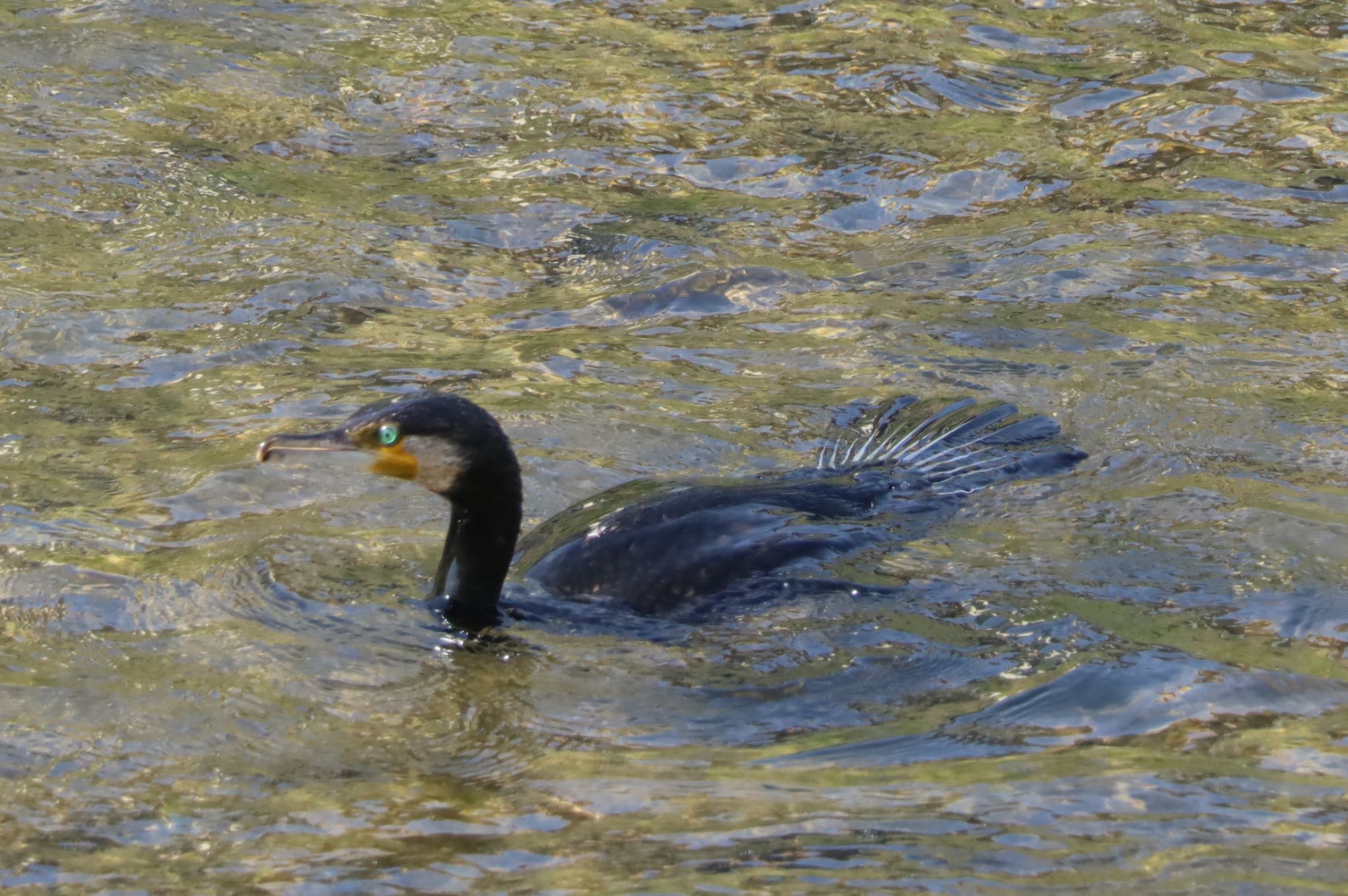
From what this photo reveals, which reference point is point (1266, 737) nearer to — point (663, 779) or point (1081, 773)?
point (1081, 773)

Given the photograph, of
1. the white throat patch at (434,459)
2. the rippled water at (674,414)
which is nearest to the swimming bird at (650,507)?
the white throat patch at (434,459)

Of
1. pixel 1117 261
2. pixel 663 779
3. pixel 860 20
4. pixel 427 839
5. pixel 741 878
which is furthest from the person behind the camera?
pixel 860 20

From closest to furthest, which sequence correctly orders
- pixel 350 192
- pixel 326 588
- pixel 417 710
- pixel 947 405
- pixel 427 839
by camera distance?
pixel 427 839
pixel 417 710
pixel 326 588
pixel 947 405
pixel 350 192

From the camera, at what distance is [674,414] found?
5.99m

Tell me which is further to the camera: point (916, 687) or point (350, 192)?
point (350, 192)

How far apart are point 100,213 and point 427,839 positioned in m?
5.04

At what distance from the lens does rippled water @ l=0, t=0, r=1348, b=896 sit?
343cm

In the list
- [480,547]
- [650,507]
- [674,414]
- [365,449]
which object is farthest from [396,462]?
[674,414]

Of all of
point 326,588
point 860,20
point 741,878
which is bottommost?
point 326,588

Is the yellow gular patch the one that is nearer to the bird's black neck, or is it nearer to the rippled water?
the bird's black neck

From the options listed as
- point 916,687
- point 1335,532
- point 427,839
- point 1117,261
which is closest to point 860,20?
point 1117,261

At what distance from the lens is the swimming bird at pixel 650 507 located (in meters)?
4.55

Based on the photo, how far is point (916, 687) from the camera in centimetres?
414

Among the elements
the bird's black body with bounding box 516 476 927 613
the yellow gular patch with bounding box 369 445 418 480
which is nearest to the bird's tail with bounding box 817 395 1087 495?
the bird's black body with bounding box 516 476 927 613
